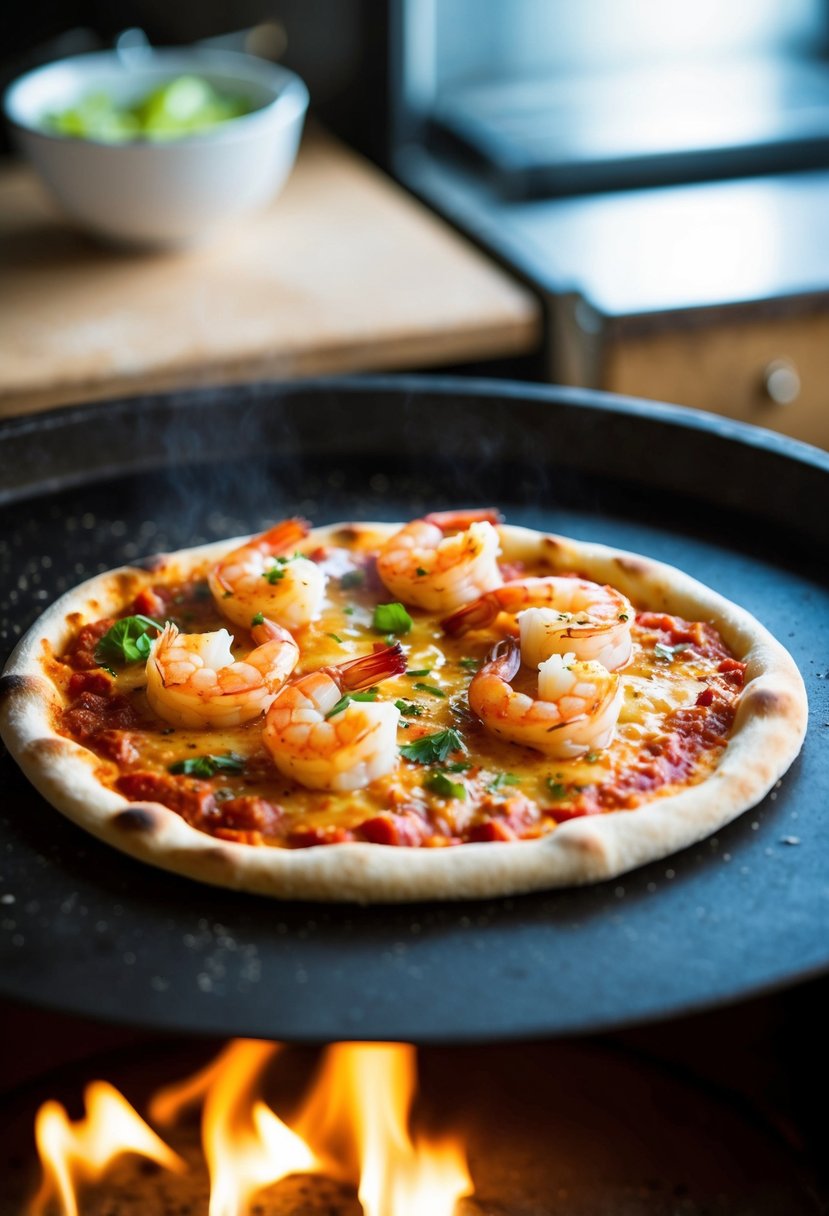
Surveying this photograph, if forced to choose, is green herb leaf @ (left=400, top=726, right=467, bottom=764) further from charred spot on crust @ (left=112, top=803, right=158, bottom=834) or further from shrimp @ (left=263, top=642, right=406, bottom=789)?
charred spot on crust @ (left=112, top=803, right=158, bottom=834)

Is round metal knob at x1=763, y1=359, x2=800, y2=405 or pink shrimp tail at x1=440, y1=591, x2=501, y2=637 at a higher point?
pink shrimp tail at x1=440, y1=591, x2=501, y2=637

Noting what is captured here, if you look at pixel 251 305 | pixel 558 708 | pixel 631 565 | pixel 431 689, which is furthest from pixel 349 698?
pixel 251 305

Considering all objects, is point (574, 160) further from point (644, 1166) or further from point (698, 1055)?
point (644, 1166)

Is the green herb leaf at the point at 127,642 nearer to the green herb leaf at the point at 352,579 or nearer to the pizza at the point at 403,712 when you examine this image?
the pizza at the point at 403,712

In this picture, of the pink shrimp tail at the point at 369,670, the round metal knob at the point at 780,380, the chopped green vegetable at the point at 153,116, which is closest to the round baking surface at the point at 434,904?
the pink shrimp tail at the point at 369,670

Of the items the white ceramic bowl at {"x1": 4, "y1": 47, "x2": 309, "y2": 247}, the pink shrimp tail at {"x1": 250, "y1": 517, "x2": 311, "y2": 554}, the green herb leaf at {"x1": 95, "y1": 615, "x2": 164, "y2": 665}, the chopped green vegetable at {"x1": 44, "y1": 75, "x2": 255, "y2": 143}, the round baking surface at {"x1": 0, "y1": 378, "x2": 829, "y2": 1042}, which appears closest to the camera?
the round baking surface at {"x1": 0, "y1": 378, "x2": 829, "y2": 1042}

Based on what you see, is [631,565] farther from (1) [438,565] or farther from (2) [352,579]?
(2) [352,579]

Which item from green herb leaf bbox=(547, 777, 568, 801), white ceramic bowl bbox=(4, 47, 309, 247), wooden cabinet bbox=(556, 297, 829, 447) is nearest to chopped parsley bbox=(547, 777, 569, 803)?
green herb leaf bbox=(547, 777, 568, 801)
